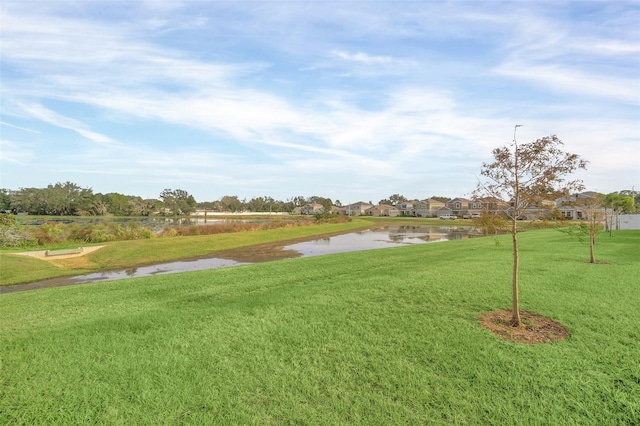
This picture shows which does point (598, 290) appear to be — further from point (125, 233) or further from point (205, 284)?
point (125, 233)

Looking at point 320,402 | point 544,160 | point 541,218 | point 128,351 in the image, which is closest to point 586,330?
point 541,218

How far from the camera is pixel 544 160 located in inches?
244

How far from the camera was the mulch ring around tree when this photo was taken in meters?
5.64

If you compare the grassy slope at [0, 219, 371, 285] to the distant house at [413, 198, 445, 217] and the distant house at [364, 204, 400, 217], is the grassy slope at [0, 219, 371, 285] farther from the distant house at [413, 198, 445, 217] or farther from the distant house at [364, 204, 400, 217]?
the distant house at [364, 204, 400, 217]

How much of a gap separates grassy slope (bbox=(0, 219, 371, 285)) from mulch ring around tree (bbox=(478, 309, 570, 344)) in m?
18.1

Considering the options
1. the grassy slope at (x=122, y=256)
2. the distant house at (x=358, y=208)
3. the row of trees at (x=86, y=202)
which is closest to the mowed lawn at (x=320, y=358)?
the grassy slope at (x=122, y=256)

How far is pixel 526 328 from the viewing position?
6055 millimetres

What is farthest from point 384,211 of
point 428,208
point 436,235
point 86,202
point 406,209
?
point 86,202

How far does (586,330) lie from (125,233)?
3021 cm

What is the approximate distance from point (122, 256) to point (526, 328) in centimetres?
2193

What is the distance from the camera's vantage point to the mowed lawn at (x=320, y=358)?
12.5 ft

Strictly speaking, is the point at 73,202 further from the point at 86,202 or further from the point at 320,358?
the point at 320,358

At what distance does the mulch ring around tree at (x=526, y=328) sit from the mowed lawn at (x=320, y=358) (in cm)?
25

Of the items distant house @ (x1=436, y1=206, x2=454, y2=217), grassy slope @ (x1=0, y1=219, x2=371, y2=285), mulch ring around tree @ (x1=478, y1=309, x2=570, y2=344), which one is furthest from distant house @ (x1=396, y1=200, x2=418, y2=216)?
mulch ring around tree @ (x1=478, y1=309, x2=570, y2=344)
